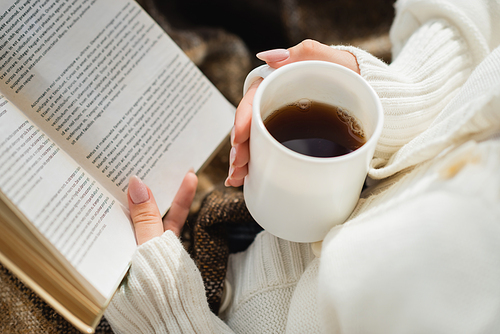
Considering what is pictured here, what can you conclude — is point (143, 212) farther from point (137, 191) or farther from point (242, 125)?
point (242, 125)

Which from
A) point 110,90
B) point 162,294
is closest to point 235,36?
point 110,90

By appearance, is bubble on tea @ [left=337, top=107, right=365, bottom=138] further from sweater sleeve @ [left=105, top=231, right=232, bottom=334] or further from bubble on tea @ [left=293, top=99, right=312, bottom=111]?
sweater sleeve @ [left=105, top=231, right=232, bottom=334]

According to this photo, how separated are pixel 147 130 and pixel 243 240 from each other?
1.02 feet

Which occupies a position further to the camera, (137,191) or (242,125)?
(137,191)

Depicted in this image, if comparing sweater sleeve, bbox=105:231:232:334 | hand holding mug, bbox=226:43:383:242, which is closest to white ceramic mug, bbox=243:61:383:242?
hand holding mug, bbox=226:43:383:242

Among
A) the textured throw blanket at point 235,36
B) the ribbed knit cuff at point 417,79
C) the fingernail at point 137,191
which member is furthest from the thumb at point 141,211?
the ribbed knit cuff at point 417,79

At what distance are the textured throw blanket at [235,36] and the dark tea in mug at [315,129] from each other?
24 centimetres

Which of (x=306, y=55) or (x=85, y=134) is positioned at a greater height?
(x=85, y=134)

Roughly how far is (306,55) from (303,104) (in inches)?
3.6

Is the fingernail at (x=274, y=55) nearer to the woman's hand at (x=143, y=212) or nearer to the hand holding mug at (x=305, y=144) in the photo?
the hand holding mug at (x=305, y=144)

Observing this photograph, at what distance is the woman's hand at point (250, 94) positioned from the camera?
1.44ft

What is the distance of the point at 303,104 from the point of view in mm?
472

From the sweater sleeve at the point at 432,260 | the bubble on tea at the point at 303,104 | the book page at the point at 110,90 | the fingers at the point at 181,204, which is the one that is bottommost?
the sweater sleeve at the point at 432,260

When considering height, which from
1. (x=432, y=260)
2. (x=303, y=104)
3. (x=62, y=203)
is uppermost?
(x=62, y=203)
